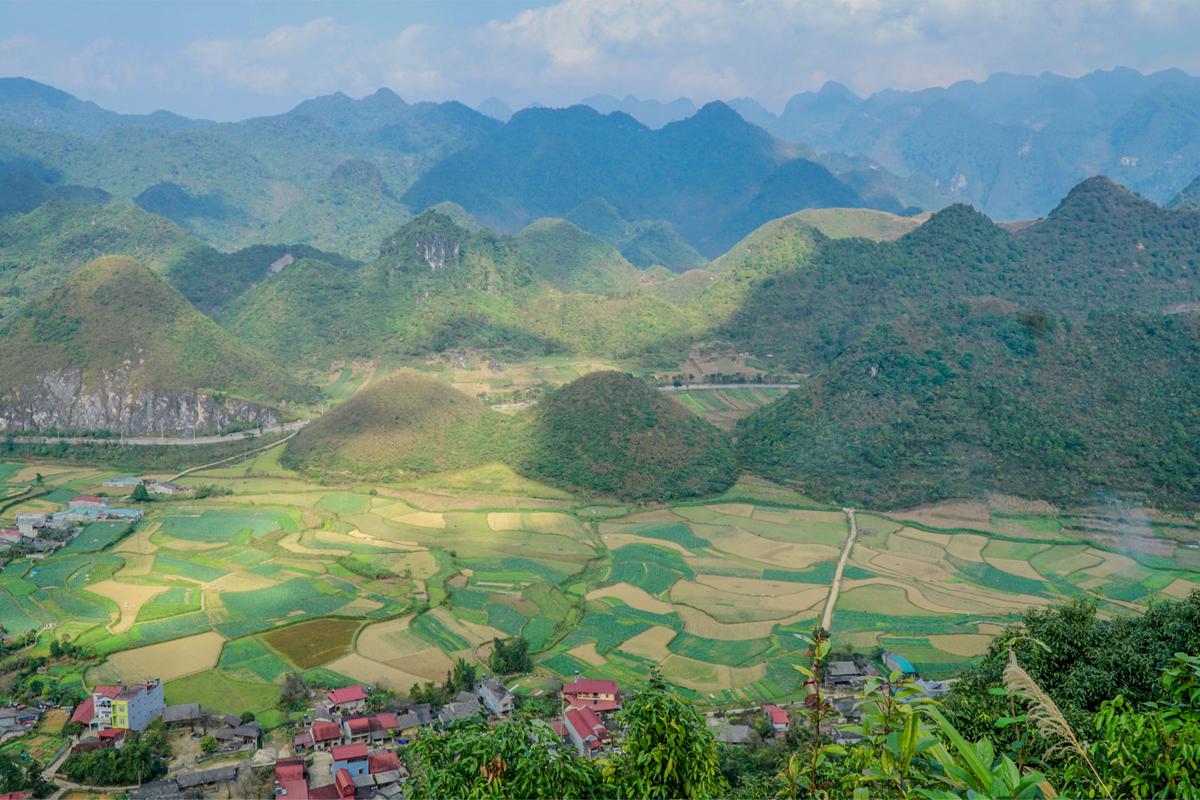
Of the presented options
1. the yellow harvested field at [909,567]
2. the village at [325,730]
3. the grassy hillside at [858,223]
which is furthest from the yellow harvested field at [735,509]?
the grassy hillside at [858,223]

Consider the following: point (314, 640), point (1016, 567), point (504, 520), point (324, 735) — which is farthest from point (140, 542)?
point (1016, 567)

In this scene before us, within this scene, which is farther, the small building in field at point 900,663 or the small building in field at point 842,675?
the small building in field at point 900,663

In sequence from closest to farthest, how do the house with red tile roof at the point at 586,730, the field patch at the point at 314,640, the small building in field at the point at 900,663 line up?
the house with red tile roof at the point at 586,730, the small building in field at the point at 900,663, the field patch at the point at 314,640

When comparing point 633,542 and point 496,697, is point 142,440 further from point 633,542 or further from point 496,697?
point 496,697

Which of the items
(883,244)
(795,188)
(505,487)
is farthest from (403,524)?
(795,188)

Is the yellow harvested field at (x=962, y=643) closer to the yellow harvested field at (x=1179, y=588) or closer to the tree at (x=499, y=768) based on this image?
the yellow harvested field at (x=1179, y=588)

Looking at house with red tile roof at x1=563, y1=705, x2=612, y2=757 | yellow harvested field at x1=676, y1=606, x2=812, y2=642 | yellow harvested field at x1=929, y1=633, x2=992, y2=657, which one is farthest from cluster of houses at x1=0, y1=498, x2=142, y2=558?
yellow harvested field at x1=929, y1=633, x2=992, y2=657

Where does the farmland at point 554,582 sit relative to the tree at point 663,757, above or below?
below
